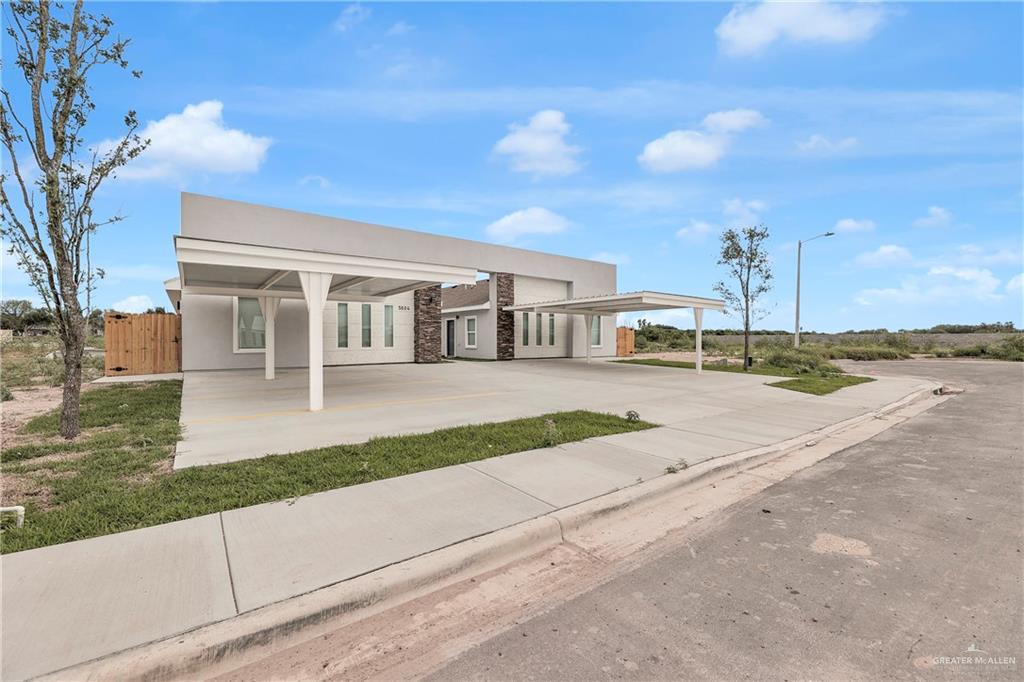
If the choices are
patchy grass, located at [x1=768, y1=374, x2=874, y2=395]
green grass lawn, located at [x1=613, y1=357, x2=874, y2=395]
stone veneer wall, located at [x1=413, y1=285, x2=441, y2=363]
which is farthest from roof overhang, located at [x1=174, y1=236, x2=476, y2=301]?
green grass lawn, located at [x1=613, y1=357, x2=874, y2=395]

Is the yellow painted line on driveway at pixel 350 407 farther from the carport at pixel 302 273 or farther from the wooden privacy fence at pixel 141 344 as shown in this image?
the wooden privacy fence at pixel 141 344

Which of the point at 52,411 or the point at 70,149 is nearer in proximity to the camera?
the point at 70,149

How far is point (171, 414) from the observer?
27.7 feet

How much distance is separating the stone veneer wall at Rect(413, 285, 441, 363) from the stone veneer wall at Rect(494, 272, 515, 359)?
3277mm

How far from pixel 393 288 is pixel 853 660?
42.9 feet

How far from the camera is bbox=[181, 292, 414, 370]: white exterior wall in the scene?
1644cm

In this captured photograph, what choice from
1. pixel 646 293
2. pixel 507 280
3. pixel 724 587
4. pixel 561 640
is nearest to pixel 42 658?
pixel 561 640

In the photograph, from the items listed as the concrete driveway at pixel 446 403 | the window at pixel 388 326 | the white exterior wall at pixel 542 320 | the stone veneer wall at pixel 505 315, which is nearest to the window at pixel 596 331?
the white exterior wall at pixel 542 320

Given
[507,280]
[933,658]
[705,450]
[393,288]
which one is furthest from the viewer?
[507,280]

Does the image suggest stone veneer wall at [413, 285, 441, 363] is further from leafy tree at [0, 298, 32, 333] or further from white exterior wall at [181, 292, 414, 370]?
leafy tree at [0, 298, 32, 333]

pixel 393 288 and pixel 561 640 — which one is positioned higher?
pixel 393 288

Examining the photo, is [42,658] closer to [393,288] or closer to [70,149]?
[70,149]

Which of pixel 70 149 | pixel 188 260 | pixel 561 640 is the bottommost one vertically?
pixel 561 640

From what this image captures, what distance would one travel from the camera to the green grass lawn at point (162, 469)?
392 centimetres
